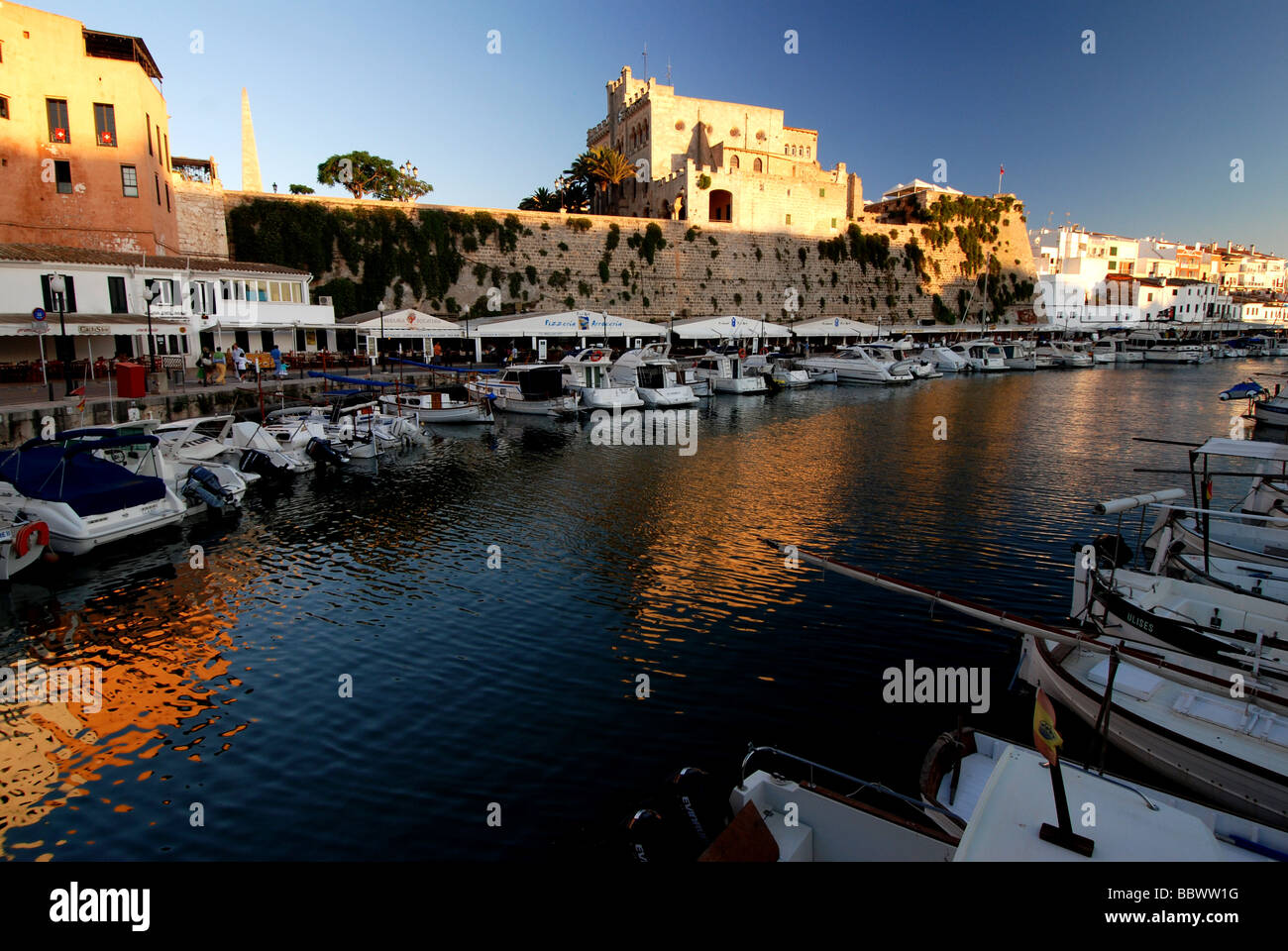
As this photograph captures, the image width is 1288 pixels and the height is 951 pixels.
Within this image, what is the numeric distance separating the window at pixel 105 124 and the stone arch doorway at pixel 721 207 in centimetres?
4275

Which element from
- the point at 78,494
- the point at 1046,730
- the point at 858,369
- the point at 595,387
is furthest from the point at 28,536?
the point at 858,369

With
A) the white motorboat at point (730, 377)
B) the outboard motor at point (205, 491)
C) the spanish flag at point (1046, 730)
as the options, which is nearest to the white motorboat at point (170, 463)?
the outboard motor at point (205, 491)

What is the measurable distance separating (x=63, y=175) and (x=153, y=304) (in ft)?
21.3

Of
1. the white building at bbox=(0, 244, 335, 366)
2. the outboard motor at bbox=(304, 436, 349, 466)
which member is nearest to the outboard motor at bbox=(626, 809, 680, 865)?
the outboard motor at bbox=(304, 436, 349, 466)

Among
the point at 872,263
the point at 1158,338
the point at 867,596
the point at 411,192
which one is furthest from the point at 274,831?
the point at 1158,338

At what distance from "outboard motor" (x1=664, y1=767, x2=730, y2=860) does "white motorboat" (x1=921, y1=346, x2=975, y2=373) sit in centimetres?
5278

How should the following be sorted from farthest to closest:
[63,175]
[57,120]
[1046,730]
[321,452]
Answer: [63,175]
[57,120]
[321,452]
[1046,730]

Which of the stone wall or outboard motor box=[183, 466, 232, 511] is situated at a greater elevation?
the stone wall

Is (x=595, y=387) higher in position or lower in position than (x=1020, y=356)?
lower

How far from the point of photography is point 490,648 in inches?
395

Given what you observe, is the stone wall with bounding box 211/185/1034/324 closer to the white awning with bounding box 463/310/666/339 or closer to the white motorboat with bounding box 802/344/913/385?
the white awning with bounding box 463/310/666/339

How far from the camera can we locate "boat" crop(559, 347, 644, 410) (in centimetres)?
3228

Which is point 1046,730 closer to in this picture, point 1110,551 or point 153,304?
point 1110,551

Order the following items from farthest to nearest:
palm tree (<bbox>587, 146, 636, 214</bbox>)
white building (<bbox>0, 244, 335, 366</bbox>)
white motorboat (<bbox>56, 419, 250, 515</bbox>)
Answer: palm tree (<bbox>587, 146, 636, 214</bbox>), white building (<bbox>0, 244, 335, 366</bbox>), white motorboat (<bbox>56, 419, 250, 515</bbox>)
